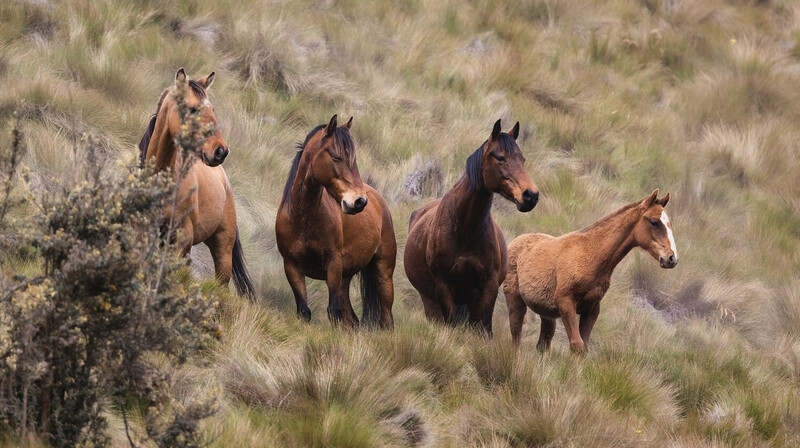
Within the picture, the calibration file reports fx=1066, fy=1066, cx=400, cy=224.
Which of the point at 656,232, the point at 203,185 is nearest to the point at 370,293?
the point at 203,185

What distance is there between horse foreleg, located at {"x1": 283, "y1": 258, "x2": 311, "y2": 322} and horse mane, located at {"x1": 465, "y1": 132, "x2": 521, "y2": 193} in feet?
5.08

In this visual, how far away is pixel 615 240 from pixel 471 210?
1.21 meters

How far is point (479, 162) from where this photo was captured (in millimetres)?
8602

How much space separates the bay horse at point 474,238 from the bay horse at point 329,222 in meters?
0.57

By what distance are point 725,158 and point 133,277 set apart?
13.3m

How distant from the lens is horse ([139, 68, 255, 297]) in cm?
733

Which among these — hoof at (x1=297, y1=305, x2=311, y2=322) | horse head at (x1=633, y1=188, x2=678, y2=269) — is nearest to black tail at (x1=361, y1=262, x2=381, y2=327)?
hoof at (x1=297, y1=305, x2=311, y2=322)

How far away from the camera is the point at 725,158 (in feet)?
54.7

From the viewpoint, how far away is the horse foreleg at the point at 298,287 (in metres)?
8.57

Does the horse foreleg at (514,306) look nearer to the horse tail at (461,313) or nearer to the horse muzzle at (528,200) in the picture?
the horse tail at (461,313)

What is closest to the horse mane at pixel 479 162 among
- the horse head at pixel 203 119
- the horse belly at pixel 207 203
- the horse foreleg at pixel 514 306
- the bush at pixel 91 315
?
the horse foreleg at pixel 514 306

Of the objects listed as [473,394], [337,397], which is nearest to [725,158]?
[473,394]

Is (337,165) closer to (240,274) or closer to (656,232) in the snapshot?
(240,274)

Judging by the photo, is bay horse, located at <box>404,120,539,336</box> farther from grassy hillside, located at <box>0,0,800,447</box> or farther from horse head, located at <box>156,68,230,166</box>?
horse head, located at <box>156,68,230,166</box>
